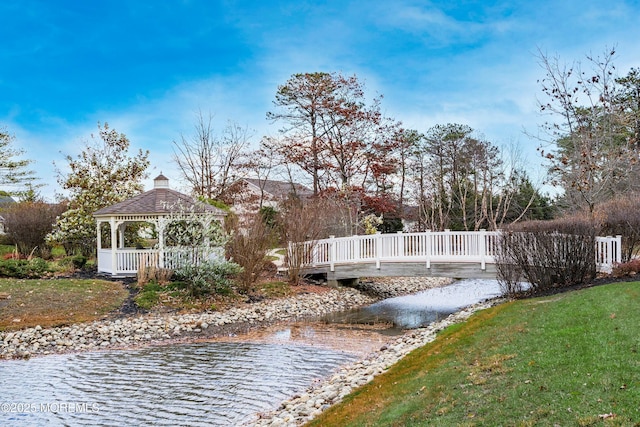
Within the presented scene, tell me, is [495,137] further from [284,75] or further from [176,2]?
[176,2]

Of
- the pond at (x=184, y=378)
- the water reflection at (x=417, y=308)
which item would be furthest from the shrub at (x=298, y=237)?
the pond at (x=184, y=378)

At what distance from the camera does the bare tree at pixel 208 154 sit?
3012cm

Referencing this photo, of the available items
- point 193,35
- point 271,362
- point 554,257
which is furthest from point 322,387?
point 193,35

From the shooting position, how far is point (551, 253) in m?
11.1

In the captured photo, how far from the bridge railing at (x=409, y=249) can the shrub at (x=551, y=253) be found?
0.88 metres

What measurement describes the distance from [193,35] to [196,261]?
6.47m

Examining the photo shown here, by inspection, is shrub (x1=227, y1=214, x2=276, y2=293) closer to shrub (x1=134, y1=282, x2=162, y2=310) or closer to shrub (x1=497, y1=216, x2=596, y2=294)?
shrub (x1=134, y1=282, x2=162, y2=310)

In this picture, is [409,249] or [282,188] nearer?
[409,249]

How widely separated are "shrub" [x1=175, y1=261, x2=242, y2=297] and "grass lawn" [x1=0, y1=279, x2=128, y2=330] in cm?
174

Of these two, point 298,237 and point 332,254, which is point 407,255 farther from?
point 298,237

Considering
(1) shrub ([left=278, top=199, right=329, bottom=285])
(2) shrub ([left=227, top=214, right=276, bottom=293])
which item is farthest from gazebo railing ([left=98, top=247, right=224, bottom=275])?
(1) shrub ([left=278, top=199, right=329, bottom=285])

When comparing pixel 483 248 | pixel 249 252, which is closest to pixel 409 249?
pixel 483 248

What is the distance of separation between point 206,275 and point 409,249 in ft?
19.8

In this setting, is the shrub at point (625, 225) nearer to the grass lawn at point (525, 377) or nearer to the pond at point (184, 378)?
the pond at point (184, 378)
